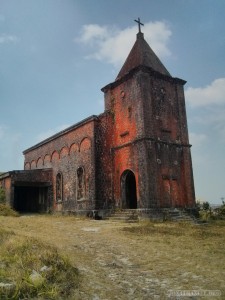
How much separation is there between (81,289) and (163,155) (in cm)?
1340

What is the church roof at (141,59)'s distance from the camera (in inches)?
744

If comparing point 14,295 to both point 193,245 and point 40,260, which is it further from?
point 193,245

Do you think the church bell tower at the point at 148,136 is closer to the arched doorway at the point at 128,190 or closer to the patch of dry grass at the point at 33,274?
the arched doorway at the point at 128,190

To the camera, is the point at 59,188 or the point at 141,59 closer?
the point at 141,59

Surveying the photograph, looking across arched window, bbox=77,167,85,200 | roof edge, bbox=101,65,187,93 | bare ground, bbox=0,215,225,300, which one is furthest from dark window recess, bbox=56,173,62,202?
bare ground, bbox=0,215,225,300

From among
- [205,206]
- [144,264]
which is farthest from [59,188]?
[144,264]

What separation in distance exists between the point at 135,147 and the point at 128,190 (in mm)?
3197

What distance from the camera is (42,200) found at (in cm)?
2450

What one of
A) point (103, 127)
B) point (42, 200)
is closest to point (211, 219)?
point (103, 127)

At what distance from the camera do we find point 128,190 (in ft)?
61.4

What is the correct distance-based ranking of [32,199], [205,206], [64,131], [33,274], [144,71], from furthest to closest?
[32,199]
[64,131]
[205,206]
[144,71]
[33,274]

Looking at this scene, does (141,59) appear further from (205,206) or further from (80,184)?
(205,206)

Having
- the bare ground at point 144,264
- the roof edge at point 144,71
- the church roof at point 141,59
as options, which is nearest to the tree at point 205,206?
the roof edge at point 144,71

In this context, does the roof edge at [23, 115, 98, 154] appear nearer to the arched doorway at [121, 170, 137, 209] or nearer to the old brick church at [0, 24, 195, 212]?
the old brick church at [0, 24, 195, 212]
